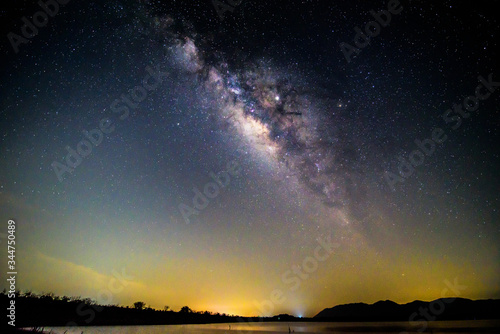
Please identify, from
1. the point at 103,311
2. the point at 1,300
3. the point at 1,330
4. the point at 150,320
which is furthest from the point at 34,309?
the point at 150,320

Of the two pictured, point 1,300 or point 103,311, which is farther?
point 103,311

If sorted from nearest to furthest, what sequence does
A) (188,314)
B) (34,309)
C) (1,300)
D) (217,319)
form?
(1,300) → (34,309) → (188,314) → (217,319)

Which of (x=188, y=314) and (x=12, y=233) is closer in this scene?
(x=12, y=233)

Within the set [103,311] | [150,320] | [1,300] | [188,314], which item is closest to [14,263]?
[1,300]

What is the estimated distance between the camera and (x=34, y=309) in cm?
6069

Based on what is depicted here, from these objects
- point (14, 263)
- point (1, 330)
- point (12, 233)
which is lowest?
point (1, 330)

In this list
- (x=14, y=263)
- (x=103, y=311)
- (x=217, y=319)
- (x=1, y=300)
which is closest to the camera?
(x=14, y=263)

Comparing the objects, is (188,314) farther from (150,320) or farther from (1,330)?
(1,330)

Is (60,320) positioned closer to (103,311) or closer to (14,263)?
(103,311)

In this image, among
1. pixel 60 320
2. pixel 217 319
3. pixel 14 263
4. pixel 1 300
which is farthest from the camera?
pixel 217 319

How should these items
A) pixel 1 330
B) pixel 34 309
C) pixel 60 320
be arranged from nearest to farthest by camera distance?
pixel 1 330 → pixel 34 309 → pixel 60 320

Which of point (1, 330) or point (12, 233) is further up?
point (12, 233)

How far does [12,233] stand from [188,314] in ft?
503

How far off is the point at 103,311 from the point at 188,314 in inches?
2593
